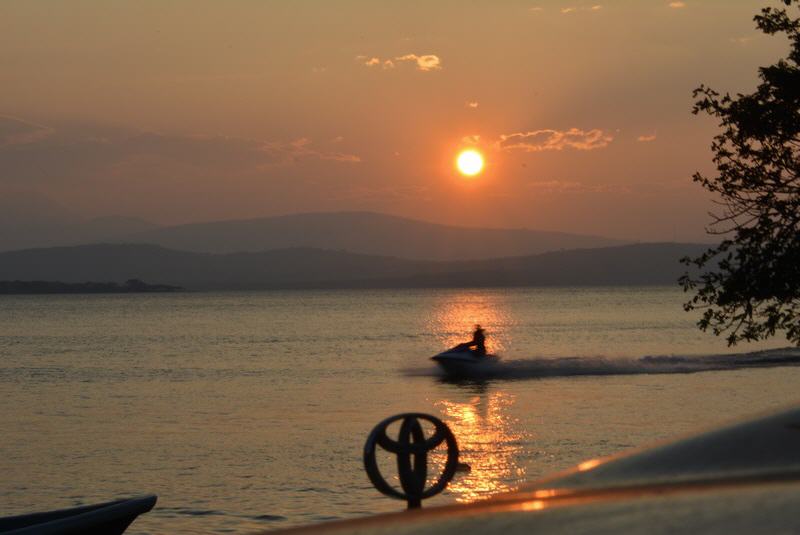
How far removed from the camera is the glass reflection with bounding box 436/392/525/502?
25734mm

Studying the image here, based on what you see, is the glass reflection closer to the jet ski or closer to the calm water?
the calm water

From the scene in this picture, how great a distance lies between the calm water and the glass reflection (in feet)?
0.31

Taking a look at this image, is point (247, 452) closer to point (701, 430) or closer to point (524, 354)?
point (701, 430)

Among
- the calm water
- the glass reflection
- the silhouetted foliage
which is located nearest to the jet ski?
the calm water

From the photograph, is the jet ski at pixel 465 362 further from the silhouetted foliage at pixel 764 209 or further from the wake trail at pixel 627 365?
the silhouetted foliage at pixel 764 209

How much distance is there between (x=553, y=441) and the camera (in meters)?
34.9

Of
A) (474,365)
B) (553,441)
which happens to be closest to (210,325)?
(474,365)

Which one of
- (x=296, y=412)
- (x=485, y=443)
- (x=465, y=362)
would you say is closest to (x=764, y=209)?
(x=485, y=443)

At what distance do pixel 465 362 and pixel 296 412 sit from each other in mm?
19175

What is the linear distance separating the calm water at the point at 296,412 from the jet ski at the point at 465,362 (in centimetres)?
135

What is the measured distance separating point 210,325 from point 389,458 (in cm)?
12788

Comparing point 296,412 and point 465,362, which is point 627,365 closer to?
point 465,362

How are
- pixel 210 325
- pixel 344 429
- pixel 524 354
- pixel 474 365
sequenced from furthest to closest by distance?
pixel 210 325 < pixel 524 354 < pixel 474 365 < pixel 344 429

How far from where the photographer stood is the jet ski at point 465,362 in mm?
63281
